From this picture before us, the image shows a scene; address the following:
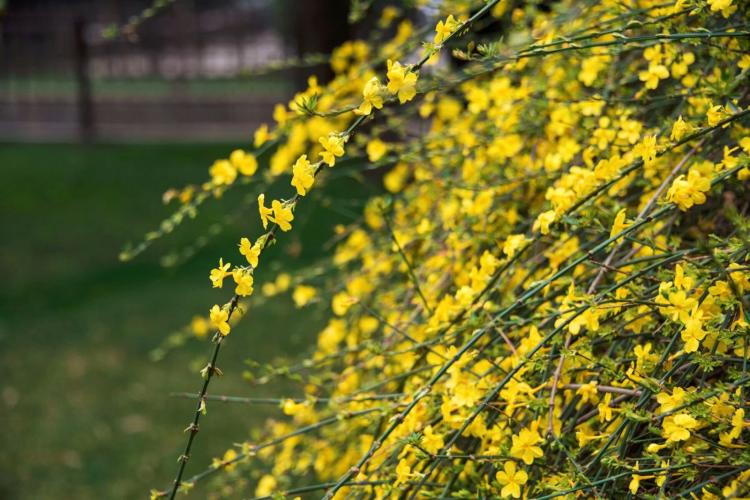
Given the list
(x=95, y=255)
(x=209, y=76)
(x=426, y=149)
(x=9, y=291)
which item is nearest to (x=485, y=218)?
(x=426, y=149)

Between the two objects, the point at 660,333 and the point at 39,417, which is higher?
the point at 660,333

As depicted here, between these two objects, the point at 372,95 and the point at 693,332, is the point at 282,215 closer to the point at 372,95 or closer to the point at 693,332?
the point at 372,95

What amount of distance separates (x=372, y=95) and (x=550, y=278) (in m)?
0.32

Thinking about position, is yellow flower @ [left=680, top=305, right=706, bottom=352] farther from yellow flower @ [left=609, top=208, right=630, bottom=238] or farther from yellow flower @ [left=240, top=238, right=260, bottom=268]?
yellow flower @ [left=240, top=238, right=260, bottom=268]

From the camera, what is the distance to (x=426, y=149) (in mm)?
2002

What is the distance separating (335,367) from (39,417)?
2.26 m

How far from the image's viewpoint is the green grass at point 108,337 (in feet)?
11.7

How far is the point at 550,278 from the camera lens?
1.08 meters

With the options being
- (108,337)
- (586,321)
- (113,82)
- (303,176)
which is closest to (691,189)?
(586,321)

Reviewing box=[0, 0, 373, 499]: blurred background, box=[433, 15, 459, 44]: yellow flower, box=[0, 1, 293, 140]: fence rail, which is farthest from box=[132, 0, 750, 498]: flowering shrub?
box=[0, 1, 293, 140]: fence rail

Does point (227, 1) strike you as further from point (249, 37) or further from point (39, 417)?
point (39, 417)

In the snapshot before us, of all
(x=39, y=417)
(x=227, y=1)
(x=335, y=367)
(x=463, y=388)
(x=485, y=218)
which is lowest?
(x=39, y=417)

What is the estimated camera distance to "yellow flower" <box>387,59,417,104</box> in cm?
Result: 99

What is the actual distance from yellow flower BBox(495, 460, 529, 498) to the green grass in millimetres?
816
